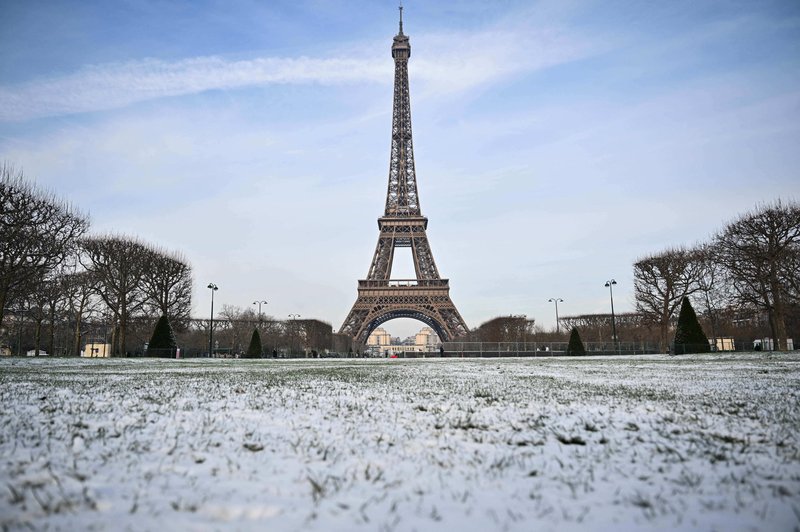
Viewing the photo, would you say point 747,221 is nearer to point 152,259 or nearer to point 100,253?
point 152,259

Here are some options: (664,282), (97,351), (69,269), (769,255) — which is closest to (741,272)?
(769,255)

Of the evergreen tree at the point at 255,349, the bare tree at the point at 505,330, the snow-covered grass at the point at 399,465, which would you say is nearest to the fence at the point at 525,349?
the bare tree at the point at 505,330

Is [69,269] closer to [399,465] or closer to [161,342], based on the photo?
[161,342]

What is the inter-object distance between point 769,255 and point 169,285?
1742 inches

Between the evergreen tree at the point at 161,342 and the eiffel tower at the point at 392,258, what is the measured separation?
26653mm

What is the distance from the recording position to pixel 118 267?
38.9m

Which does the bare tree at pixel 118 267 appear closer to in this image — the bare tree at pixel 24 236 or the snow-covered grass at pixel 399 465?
the bare tree at pixel 24 236

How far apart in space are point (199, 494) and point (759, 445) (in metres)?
4.59

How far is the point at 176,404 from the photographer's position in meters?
6.88

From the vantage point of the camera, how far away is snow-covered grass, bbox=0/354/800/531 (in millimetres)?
2891

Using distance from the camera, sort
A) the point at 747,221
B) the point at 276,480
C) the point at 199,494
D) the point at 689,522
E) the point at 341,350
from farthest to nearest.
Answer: the point at 341,350, the point at 747,221, the point at 276,480, the point at 199,494, the point at 689,522

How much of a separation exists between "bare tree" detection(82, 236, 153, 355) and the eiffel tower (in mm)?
26139

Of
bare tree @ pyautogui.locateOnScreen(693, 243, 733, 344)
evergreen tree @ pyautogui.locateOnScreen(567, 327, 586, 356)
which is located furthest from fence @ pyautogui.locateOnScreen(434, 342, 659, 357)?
bare tree @ pyautogui.locateOnScreen(693, 243, 733, 344)

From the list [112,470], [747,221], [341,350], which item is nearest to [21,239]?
[112,470]
